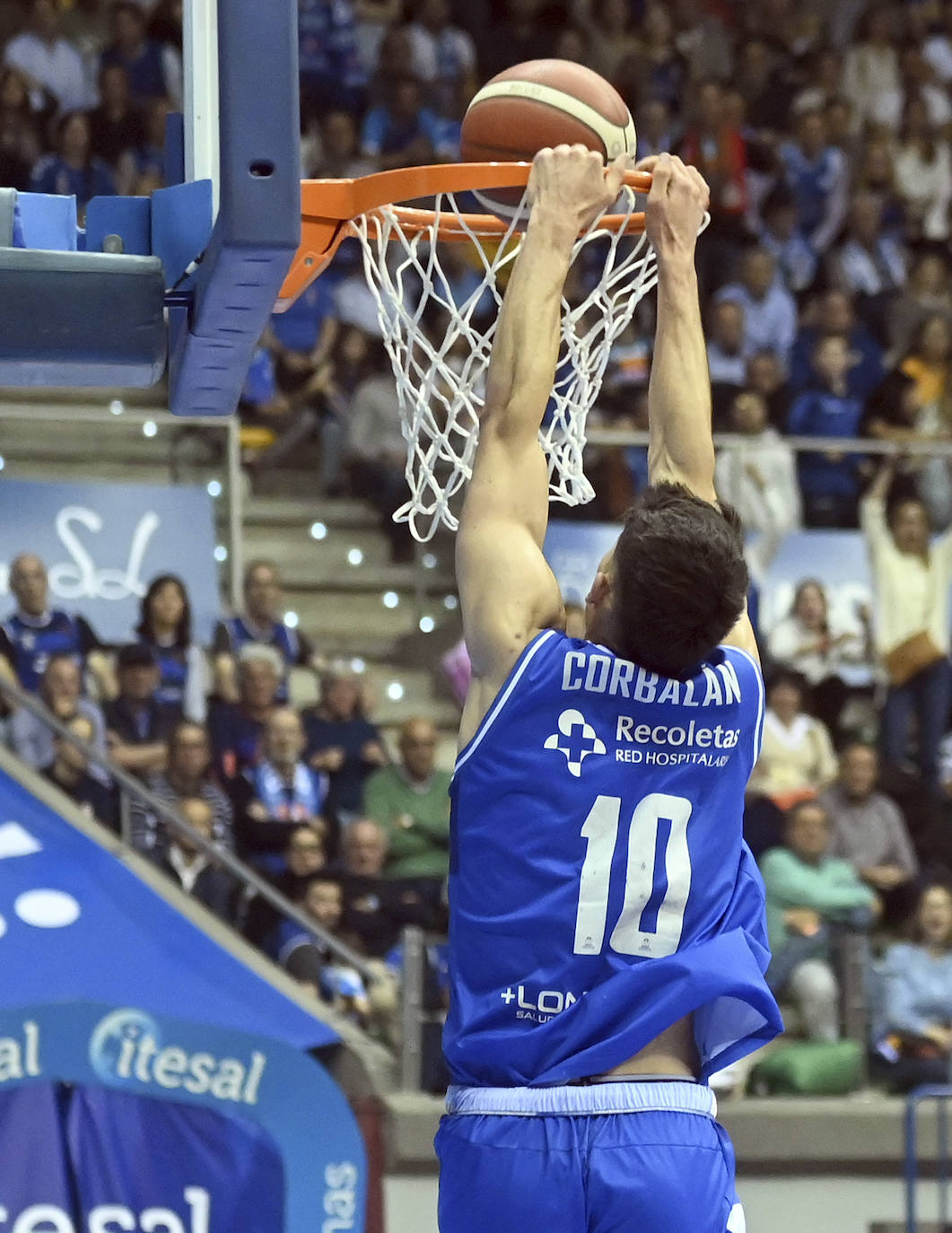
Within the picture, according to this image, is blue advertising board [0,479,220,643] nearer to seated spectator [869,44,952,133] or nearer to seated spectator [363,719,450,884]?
seated spectator [363,719,450,884]

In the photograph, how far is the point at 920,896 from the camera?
8.27 m

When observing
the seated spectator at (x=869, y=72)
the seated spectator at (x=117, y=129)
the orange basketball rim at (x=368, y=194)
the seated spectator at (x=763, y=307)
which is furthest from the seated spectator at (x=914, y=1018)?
the seated spectator at (x=869, y=72)

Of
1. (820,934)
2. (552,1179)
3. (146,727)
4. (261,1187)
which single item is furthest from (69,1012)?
(552,1179)

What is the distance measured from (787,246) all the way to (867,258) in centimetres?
49

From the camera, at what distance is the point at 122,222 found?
10.6ft

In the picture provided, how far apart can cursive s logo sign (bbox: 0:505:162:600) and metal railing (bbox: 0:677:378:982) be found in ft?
3.26

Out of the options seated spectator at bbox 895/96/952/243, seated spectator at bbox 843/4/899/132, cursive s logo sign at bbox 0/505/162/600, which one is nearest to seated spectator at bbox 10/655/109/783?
cursive s logo sign at bbox 0/505/162/600

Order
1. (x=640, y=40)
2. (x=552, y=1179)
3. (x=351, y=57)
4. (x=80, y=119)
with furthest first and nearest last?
(x=640, y=40) < (x=351, y=57) < (x=80, y=119) < (x=552, y=1179)

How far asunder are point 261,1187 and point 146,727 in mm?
2042

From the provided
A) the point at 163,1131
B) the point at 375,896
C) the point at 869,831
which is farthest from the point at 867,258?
the point at 163,1131

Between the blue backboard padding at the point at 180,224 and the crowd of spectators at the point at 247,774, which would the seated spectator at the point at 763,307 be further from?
the blue backboard padding at the point at 180,224

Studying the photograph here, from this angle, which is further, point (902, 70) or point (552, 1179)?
point (902, 70)

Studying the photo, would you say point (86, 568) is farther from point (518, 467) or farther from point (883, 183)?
point (518, 467)

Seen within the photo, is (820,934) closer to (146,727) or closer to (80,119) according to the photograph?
(146,727)
